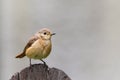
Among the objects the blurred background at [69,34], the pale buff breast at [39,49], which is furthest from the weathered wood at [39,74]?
the blurred background at [69,34]

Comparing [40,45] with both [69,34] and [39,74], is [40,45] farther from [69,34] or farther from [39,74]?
[69,34]

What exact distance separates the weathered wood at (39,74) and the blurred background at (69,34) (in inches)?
59.0

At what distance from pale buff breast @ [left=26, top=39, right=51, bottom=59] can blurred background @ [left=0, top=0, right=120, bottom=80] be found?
139 cm

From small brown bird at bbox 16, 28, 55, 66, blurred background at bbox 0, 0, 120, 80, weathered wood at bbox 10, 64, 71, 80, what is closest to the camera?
weathered wood at bbox 10, 64, 71, 80

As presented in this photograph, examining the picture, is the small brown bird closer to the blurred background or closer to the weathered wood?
the weathered wood

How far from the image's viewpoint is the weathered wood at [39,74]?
6.20 ft

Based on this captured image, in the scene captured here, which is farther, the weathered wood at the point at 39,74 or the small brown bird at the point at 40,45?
the small brown bird at the point at 40,45

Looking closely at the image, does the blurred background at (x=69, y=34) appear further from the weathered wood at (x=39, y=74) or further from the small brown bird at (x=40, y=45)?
the weathered wood at (x=39, y=74)

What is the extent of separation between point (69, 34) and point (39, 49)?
1.49m

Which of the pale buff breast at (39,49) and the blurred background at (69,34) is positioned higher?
the pale buff breast at (39,49)

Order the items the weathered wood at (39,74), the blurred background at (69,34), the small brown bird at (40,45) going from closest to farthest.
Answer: the weathered wood at (39,74) → the small brown bird at (40,45) → the blurred background at (69,34)

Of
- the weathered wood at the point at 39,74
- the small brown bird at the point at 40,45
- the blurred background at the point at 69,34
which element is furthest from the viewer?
the blurred background at the point at 69,34

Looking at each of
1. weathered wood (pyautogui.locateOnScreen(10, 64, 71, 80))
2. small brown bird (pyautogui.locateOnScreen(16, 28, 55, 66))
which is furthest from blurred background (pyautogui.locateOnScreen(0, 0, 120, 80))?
weathered wood (pyautogui.locateOnScreen(10, 64, 71, 80))

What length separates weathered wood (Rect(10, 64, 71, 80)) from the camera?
189 cm
